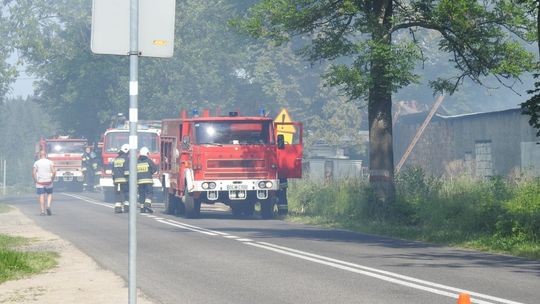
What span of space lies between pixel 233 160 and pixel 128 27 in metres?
21.0

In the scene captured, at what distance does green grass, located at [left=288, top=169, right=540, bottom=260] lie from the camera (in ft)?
61.7

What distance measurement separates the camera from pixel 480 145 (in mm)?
45438

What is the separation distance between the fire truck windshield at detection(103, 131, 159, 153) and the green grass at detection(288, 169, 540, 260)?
11.8 m

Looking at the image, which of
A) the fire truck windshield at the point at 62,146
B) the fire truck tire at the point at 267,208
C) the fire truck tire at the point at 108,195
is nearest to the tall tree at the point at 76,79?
the fire truck windshield at the point at 62,146

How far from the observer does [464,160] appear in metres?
47.2

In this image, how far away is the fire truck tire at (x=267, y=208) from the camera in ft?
98.6

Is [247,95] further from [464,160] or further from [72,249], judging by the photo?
[72,249]

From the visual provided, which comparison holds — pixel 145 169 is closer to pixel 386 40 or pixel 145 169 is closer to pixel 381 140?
pixel 381 140

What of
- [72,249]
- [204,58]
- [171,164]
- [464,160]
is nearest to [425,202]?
[72,249]

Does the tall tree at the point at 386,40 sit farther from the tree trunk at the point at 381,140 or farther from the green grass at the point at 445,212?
the green grass at the point at 445,212

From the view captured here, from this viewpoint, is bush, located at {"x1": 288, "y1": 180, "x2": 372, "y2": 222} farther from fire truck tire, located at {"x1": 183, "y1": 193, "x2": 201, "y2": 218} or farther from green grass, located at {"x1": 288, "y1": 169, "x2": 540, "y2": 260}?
fire truck tire, located at {"x1": 183, "y1": 193, "x2": 201, "y2": 218}

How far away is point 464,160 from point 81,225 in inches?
960

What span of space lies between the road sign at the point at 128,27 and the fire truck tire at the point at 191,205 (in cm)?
2142

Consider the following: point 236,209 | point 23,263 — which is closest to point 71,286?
point 23,263
